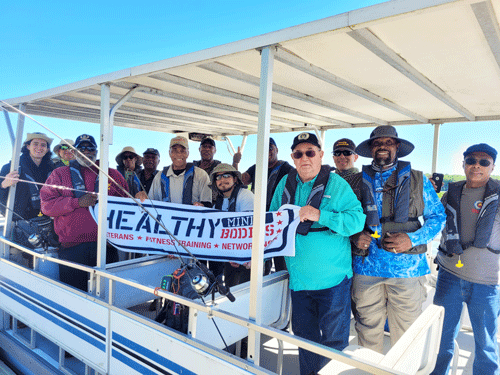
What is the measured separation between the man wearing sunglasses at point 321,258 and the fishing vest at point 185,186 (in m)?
1.51

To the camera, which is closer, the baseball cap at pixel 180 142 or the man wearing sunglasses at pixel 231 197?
the man wearing sunglasses at pixel 231 197

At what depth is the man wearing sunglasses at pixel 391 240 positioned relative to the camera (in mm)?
2430

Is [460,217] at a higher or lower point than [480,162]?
lower

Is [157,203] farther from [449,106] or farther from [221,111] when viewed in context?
[449,106]

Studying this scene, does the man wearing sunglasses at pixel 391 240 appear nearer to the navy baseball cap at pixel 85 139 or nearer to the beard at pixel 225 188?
the beard at pixel 225 188

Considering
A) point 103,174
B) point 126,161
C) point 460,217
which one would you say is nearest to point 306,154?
point 460,217

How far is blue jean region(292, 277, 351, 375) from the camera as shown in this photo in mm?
2322

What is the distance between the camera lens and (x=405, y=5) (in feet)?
4.31

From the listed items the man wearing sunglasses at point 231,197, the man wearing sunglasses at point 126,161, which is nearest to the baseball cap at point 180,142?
the man wearing sunglasses at point 231,197

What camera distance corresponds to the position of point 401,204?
244cm

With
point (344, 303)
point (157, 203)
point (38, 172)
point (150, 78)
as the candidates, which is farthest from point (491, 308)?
point (38, 172)

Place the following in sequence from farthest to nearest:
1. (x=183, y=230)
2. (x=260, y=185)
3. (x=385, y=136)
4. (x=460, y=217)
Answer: (x=183, y=230), (x=460, y=217), (x=385, y=136), (x=260, y=185)

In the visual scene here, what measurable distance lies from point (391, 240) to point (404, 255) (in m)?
0.20

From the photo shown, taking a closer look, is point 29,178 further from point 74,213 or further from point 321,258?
point 321,258
